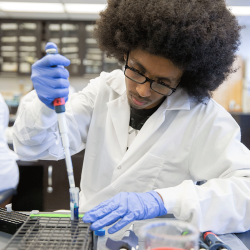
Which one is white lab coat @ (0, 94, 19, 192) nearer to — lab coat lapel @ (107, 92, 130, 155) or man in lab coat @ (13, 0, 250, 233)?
man in lab coat @ (13, 0, 250, 233)

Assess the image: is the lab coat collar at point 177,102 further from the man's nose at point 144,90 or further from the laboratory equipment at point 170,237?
the laboratory equipment at point 170,237

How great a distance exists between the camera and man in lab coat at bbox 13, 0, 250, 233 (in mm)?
1049

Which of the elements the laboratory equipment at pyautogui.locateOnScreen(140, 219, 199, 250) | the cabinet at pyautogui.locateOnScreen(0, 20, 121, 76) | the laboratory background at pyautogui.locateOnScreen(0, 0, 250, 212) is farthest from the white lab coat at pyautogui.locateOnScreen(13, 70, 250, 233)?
the cabinet at pyautogui.locateOnScreen(0, 20, 121, 76)

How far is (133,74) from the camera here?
1236 mm

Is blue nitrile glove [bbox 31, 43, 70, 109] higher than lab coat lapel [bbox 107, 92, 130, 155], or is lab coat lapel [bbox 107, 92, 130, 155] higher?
blue nitrile glove [bbox 31, 43, 70, 109]

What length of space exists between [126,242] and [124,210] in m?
0.13

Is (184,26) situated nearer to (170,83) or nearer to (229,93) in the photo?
(170,83)

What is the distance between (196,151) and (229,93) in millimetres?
4250

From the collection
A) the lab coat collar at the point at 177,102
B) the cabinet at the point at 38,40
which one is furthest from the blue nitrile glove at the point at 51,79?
the cabinet at the point at 38,40

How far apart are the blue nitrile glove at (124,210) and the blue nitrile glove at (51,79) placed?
0.45 metres

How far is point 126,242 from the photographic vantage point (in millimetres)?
852

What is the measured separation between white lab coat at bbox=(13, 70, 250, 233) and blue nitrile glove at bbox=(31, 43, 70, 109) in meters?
0.12

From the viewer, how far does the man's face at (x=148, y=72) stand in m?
1.17

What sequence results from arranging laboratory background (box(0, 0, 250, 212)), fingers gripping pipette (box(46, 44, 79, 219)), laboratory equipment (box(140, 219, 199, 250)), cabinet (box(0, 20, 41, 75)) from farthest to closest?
cabinet (box(0, 20, 41, 75)) → laboratory background (box(0, 0, 250, 212)) → fingers gripping pipette (box(46, 44, 79, 219)) → laboratory equipment (box(140, 219, 199, 250))
